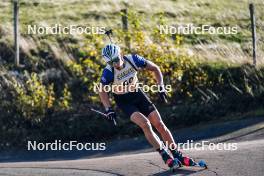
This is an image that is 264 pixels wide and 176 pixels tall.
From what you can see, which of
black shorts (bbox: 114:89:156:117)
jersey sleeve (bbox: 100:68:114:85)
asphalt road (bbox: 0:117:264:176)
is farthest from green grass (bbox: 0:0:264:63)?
jersey sleeve (bbox: 100:68:114:85)

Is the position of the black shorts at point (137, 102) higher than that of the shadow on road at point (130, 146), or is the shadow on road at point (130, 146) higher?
the black shorts at point (137, 102)

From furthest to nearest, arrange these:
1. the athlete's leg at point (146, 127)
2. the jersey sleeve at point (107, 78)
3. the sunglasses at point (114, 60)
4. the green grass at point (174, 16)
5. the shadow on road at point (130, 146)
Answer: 1. the green grass at point (174, 16)
2. the shadow on road at point (130, 146)
3. the jersey sleeve at point (107, 78)
4. the sunglasses at point (114, 60)
5. the athlete's leg at point (146, 127)

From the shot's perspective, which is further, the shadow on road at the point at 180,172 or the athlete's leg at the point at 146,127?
the athlete's leg at the point at 146,127

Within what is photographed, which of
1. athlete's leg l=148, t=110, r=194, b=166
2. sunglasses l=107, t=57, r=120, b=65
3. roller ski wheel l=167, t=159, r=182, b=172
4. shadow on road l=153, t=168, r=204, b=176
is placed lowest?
shadow on road l=153, t=168, r=204, b=176

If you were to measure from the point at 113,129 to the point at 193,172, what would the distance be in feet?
25.9

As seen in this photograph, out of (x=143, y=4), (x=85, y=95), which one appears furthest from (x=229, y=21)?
(x=85, y=95)

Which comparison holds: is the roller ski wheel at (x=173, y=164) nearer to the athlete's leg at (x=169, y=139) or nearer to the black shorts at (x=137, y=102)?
the athlete's leg at (x=169, y=139)

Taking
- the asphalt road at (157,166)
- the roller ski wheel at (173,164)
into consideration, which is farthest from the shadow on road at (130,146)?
the roller ski wheel at (173,164)

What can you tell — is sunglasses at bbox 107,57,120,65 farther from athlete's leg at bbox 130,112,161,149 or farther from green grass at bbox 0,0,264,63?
green grass at bbox 0,0,264,63

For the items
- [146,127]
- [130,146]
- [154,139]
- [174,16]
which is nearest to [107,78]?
[146,127]

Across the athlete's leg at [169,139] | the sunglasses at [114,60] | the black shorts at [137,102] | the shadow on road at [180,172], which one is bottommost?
the shadow on road at [180,172]

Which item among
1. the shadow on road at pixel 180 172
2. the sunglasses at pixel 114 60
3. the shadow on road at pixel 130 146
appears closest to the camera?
the shadow on road at pixel 180 172

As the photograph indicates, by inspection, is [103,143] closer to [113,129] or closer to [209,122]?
[113,129]

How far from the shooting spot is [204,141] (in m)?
16.0
